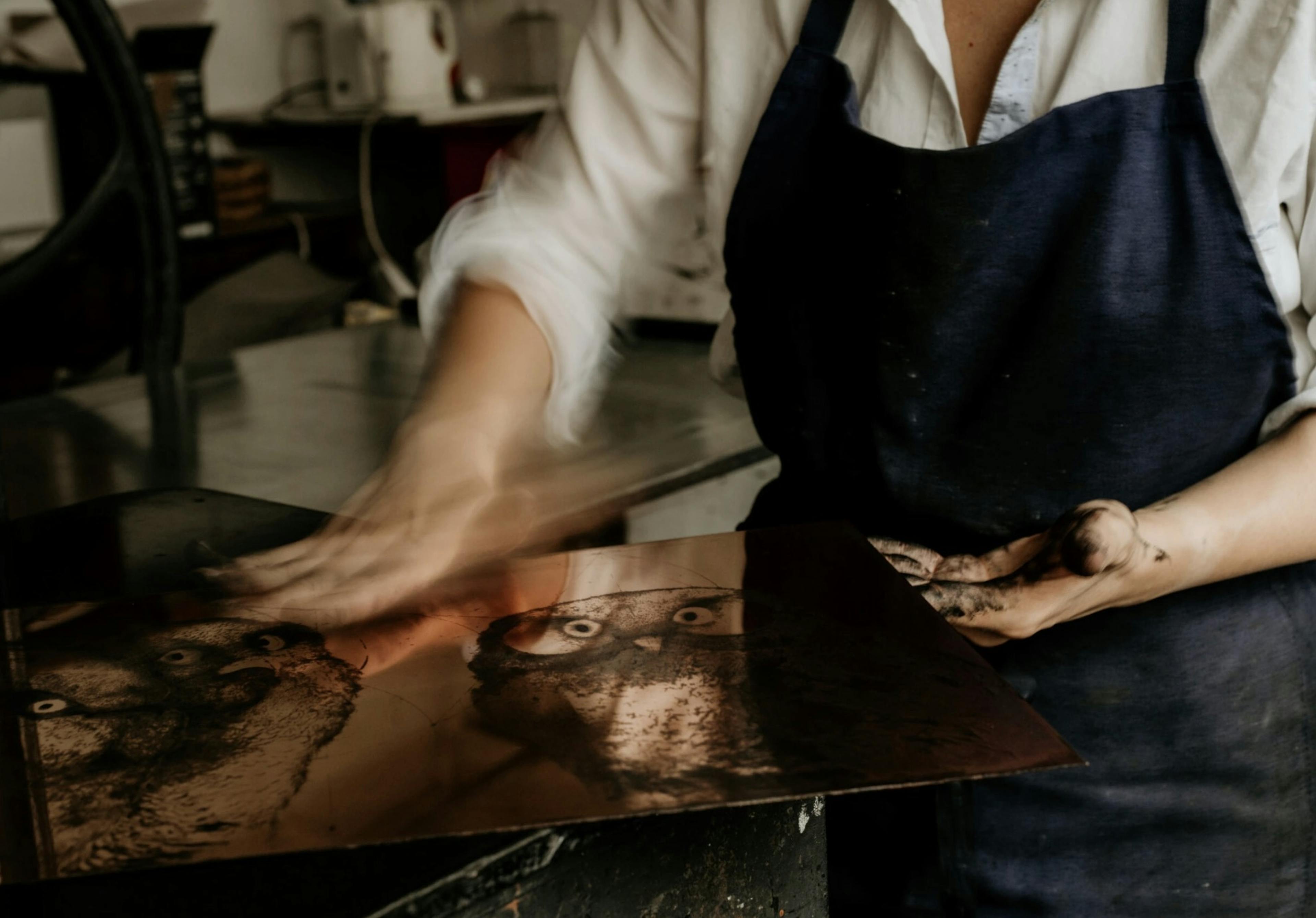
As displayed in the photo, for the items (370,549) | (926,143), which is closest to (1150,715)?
(926,143)

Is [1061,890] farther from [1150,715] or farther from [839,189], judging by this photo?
[839,189]

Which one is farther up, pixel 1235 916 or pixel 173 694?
pixel 173 694

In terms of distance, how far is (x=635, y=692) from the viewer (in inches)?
24.0

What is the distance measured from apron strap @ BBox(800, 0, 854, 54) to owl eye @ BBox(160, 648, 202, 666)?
71cm

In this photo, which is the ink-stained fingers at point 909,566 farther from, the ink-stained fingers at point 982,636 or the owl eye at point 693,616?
the owl eye at point 693,616

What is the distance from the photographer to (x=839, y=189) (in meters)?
1.02

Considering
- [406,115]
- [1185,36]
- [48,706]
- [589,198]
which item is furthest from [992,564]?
[406,115]

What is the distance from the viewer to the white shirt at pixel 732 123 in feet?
2.90

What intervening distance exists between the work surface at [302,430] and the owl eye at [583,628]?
45 cm

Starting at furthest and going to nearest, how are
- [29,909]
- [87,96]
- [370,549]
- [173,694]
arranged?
[87,96]
[370,549]
[173,694]
[29,909]

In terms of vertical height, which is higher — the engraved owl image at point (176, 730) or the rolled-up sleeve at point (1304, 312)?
the rolled-up sleeve at point (1304, 312)

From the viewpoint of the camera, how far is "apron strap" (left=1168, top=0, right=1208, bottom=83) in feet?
2.93

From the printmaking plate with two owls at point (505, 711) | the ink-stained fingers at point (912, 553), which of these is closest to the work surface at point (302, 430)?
the ink-stained fingers at point (912, 553)

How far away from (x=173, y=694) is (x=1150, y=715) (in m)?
0.74
